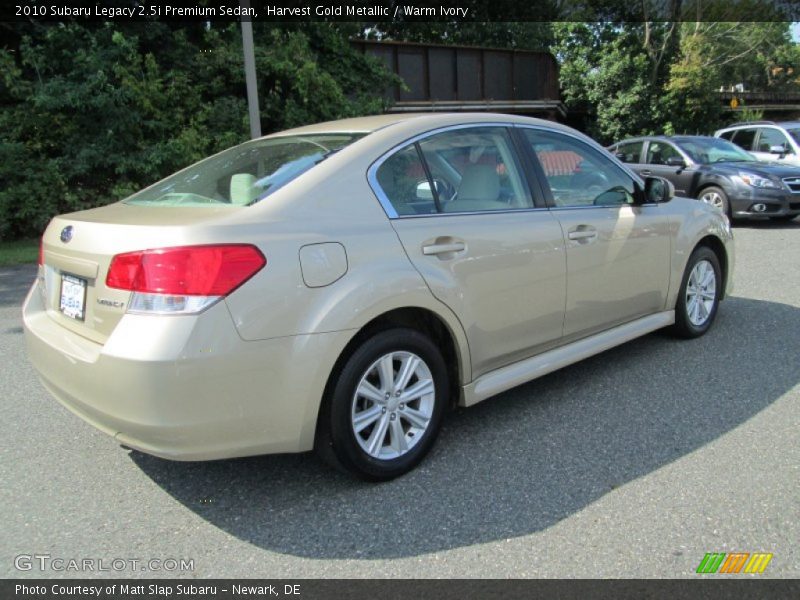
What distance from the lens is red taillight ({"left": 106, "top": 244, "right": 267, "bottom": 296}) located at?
2.45m

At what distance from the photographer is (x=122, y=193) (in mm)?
12000

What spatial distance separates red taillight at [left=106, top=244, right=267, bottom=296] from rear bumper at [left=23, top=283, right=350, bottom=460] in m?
0.10

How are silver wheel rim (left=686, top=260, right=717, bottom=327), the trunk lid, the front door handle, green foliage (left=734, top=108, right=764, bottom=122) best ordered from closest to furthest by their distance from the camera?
the trunk lid → the front door handle → silver wheel rim (left=686, top=260, right=717, bottom=327) → green foliage (left=734, top=108, right=764, bottom=122)

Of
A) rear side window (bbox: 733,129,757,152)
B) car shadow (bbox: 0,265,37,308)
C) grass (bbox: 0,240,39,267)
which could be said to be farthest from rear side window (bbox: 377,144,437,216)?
rear side window (bbox: 733,129,757,152)

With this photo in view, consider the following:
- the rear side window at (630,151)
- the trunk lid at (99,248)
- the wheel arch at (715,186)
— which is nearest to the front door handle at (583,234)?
the trunk lid at (99,248)

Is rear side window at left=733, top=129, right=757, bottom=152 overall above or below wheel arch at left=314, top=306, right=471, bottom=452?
above

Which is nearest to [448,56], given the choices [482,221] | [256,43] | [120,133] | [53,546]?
[256,43]

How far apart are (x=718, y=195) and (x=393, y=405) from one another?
10.1 meters

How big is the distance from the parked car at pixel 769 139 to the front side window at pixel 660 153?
2.01m

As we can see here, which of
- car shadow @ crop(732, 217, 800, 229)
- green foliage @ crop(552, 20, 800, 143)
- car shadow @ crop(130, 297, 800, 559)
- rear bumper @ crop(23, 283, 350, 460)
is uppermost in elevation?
green foliage @ crop(552, 20, 800, 143)

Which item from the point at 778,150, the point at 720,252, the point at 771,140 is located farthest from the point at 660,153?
the point at 720,252

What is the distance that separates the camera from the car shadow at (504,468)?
269cm

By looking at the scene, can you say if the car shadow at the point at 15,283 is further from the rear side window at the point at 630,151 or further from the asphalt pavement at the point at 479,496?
the rear side window at the point at 630,151

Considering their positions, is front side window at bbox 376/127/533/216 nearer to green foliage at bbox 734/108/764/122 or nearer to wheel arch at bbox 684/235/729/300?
wheel arch at bbox 684/235/729/300
